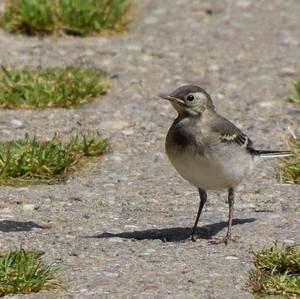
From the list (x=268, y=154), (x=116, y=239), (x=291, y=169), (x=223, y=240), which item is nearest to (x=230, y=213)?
(x=223, y=240)

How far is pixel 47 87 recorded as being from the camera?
1073cm

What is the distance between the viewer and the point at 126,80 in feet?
38.4

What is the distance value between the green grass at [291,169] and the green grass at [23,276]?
296 centimetres

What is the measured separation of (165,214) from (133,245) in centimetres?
91

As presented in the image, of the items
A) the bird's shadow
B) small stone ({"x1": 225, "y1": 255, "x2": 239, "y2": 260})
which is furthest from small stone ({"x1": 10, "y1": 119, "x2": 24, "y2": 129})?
small stone ({"x1": 225, "y1": 255, "x2": 239, "y2": 260})

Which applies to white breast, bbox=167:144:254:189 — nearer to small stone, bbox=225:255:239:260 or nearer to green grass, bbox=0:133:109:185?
small stone, bbox=225:255:239:260

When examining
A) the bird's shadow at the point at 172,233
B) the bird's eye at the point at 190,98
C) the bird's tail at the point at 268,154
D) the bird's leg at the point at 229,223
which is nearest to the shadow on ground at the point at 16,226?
Result: the bird's shadow at the point at 172,233

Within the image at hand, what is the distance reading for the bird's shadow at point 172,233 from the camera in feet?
25.6

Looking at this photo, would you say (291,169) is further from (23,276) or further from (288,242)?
(23,276)

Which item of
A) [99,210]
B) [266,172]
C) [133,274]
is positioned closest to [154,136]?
[266,172]

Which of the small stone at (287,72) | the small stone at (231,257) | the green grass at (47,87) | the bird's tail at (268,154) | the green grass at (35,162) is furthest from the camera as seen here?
the small stone at (287,72)

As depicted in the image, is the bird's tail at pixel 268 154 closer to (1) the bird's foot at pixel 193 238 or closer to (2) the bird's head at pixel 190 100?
(2) the bird's head at pixel 190 100

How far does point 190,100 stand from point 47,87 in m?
3.10

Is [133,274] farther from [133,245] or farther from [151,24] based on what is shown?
[151,24]
